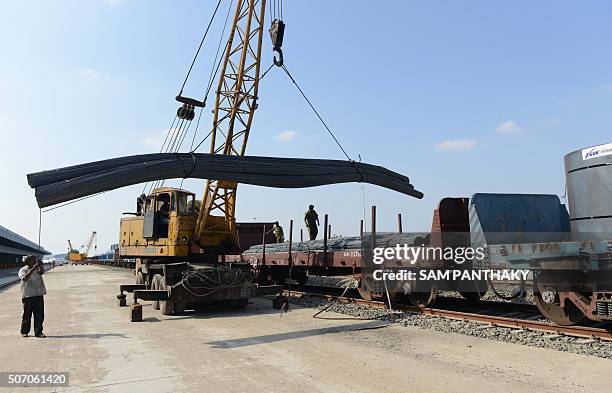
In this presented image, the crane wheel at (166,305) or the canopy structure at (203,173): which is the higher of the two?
the canopy structure at (203,173)

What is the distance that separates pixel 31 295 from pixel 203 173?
4.20 m

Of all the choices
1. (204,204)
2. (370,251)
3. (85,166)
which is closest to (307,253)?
(370,251)

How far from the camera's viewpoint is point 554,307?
7.60 m

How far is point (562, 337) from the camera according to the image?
698 cm

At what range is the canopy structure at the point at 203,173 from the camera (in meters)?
8.01

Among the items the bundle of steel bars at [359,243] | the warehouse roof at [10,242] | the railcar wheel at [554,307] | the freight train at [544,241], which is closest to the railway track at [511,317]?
the railcar wheel at [554,307]

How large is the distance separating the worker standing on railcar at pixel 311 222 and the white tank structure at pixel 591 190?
32.3 ft

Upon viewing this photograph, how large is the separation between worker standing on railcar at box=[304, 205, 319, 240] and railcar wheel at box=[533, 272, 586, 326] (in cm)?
965

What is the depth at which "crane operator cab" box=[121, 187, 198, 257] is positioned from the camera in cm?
1253

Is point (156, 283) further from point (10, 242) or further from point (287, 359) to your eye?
point (10, 242)

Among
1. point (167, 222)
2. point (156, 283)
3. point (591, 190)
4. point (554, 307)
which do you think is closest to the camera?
point (591, 190)

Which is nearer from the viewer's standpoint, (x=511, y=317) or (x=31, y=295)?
(x=31, y=295)

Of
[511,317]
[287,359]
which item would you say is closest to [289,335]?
[287,359]

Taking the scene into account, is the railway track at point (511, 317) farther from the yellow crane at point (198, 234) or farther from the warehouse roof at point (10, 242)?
the warehouse roof at point (10, 242)
